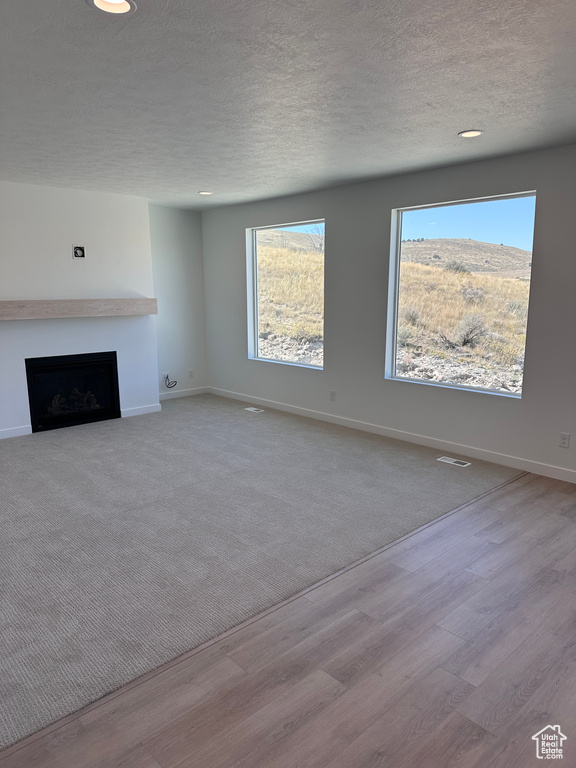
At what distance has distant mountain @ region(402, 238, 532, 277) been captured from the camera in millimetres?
4022

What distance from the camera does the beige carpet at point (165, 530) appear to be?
6.68ft

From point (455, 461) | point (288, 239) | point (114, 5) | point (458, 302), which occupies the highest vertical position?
point (114, 5)

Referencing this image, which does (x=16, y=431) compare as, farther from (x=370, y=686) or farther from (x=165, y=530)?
(x=370, y=686)

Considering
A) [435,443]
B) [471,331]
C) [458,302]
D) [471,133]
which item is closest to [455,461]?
[435,443]

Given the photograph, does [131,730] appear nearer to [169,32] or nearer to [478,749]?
[478,749]

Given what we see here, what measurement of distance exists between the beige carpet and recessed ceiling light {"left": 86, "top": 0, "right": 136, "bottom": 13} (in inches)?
95.3

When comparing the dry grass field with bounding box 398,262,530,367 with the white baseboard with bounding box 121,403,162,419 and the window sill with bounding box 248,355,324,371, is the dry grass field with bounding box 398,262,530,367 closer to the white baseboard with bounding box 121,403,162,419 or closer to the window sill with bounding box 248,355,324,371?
the window sill with bounding box 248,355,324,371

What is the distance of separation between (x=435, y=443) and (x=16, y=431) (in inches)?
163

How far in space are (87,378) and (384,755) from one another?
4864 millimetres

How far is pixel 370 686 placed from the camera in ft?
6.06

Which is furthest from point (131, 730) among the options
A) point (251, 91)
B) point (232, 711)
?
point (251, 91)

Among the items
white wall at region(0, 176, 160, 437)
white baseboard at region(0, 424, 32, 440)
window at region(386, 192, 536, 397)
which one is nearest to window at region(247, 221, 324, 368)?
window at region(386, 192, 536, 397)

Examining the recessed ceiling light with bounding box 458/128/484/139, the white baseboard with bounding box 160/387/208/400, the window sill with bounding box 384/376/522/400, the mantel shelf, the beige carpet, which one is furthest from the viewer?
the white baseboard with bounding box 160/387/208/400

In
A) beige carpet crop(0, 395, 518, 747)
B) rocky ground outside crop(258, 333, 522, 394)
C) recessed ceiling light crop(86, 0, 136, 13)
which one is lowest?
beige carpet crop(0, 395, 518, 747)
